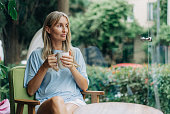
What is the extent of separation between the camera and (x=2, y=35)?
123 inches

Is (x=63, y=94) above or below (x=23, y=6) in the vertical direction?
below

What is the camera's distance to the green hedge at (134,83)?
2953mm

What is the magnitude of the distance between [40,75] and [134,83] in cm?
175

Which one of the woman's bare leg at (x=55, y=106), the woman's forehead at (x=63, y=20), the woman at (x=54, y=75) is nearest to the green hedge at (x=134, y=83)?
the woman at (x=54, y=75)

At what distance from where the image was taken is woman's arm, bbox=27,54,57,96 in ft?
5.56

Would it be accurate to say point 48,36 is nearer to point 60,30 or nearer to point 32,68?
point 60,30

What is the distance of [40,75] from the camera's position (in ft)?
5.95

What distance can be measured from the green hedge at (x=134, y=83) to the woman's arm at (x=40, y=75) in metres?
1.49

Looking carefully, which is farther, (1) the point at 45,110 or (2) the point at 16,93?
(2) the point at 16,93

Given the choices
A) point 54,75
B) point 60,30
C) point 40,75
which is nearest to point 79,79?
point 54,75

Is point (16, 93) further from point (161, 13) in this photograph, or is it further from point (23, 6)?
point (161, 13)

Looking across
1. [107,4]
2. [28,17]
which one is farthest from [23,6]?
[107,4]

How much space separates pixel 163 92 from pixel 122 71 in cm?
63

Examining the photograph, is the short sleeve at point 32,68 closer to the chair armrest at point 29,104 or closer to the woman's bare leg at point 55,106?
the chair armrest at point 29,104
